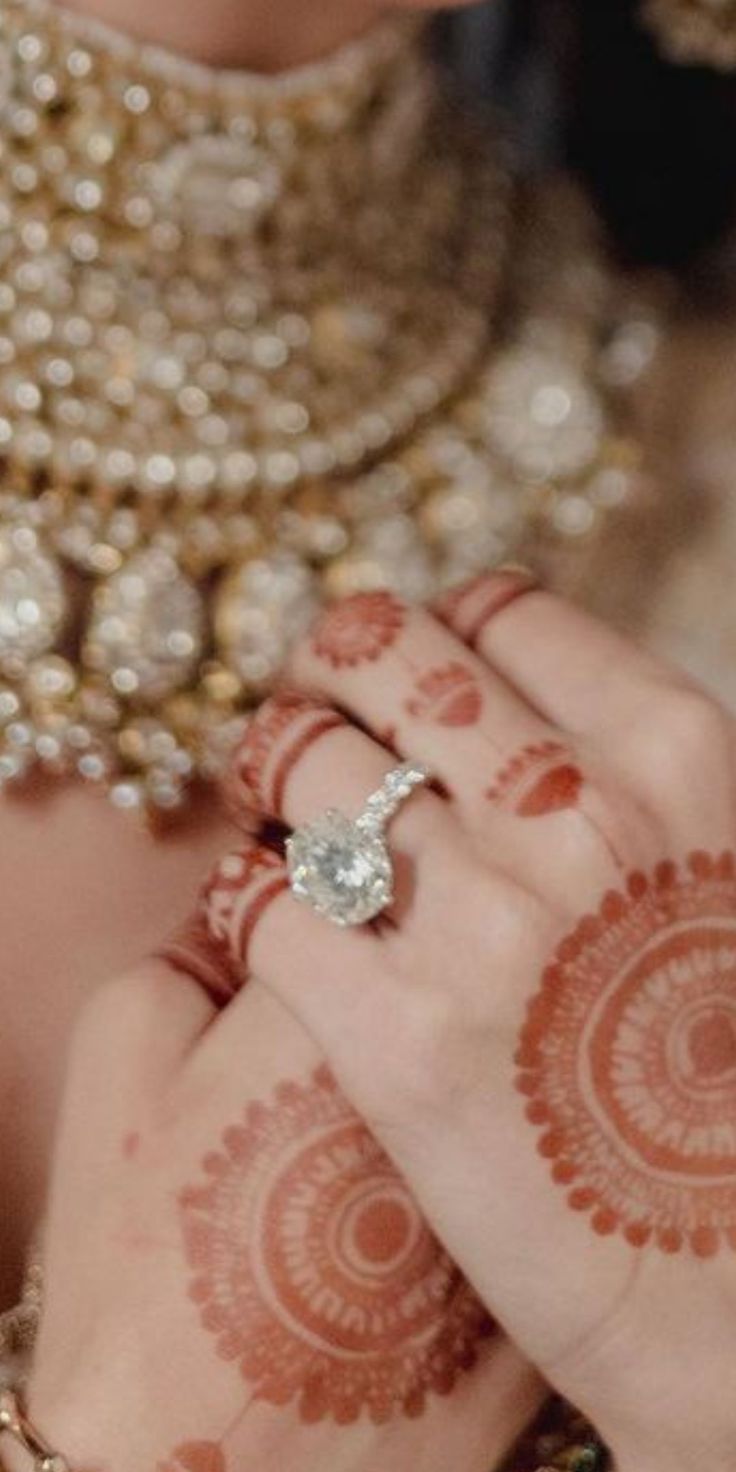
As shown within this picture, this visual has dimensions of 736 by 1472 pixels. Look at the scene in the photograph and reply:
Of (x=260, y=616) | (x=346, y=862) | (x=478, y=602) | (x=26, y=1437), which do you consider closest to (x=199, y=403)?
(x=260, y=616)

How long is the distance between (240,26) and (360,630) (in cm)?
29

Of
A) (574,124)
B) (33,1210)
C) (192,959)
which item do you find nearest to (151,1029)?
(192,959)

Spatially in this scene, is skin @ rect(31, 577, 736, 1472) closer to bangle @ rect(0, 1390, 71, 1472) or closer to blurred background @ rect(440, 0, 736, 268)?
bangle @ rect(0, 1390, 71, 1472)

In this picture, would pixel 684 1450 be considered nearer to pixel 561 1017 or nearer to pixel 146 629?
pixel 561 1017

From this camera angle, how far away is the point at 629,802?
28.4 inches

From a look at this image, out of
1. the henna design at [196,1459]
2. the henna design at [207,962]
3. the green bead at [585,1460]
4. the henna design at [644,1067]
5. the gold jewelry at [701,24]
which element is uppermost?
the gold jewelry at [701,24]

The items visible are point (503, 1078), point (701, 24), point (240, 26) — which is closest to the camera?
point (503, 1078)

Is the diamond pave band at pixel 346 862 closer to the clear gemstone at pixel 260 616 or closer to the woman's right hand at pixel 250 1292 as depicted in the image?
the woman's right hand at pixel 250 1292

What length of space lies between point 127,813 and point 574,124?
0.66 meters

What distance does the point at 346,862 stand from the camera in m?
0.70

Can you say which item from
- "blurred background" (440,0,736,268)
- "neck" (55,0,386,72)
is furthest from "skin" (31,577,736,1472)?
"blurred background" (440,0,736,268)

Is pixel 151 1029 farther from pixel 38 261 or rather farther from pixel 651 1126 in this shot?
pixel 38 261

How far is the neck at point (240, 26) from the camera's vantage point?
2.85 ft

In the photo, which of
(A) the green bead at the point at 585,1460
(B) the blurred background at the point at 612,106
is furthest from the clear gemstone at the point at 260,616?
(B) the blurred background at the point at 612,106
